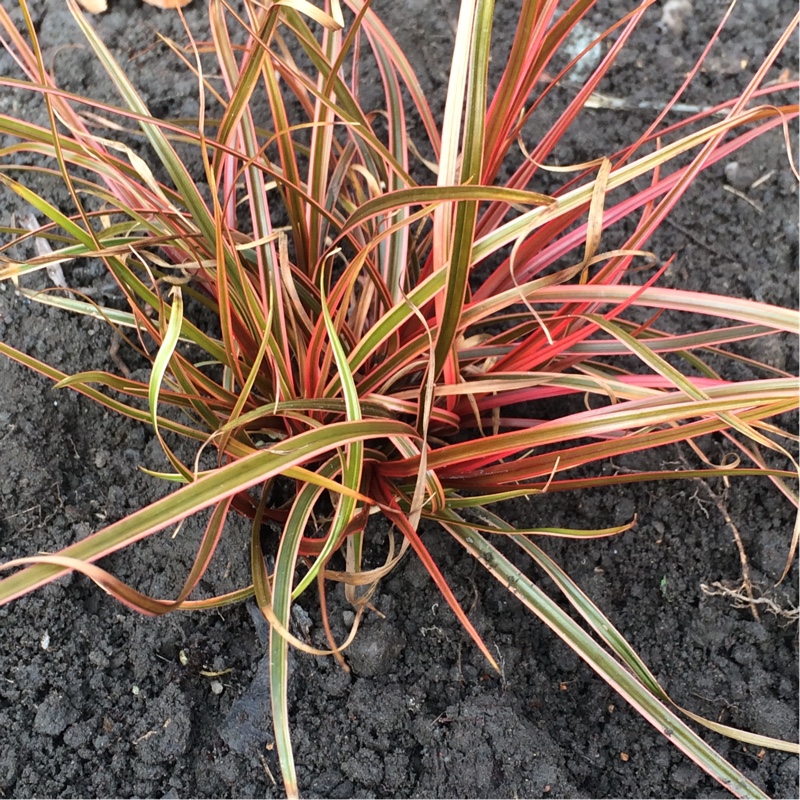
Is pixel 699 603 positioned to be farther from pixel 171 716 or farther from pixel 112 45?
pixel 112 45

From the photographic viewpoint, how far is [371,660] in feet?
3.00

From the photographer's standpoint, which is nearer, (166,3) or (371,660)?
(371,660)

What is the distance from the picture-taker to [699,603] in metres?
1.02

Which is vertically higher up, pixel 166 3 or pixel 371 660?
pixel 166 3

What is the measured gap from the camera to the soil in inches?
34.9

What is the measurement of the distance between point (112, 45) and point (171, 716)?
1157 mm

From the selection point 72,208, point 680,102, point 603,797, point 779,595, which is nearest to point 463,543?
point 603,797

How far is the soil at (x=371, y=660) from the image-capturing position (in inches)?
34.9

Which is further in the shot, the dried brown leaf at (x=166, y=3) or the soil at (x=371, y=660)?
the dried brown leaf at (x=166, y=3)

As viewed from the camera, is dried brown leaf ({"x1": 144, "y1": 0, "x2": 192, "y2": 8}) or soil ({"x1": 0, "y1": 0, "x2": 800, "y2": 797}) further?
dried brown leaf ({"x1": 144, "y1": 0, "x2": 192, "y2": 8})

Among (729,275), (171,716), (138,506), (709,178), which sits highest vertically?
(709,178)

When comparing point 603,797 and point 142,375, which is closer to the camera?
point 603,797

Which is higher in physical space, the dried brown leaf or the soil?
the dried brown leaf

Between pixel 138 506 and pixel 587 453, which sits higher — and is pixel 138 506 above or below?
below
